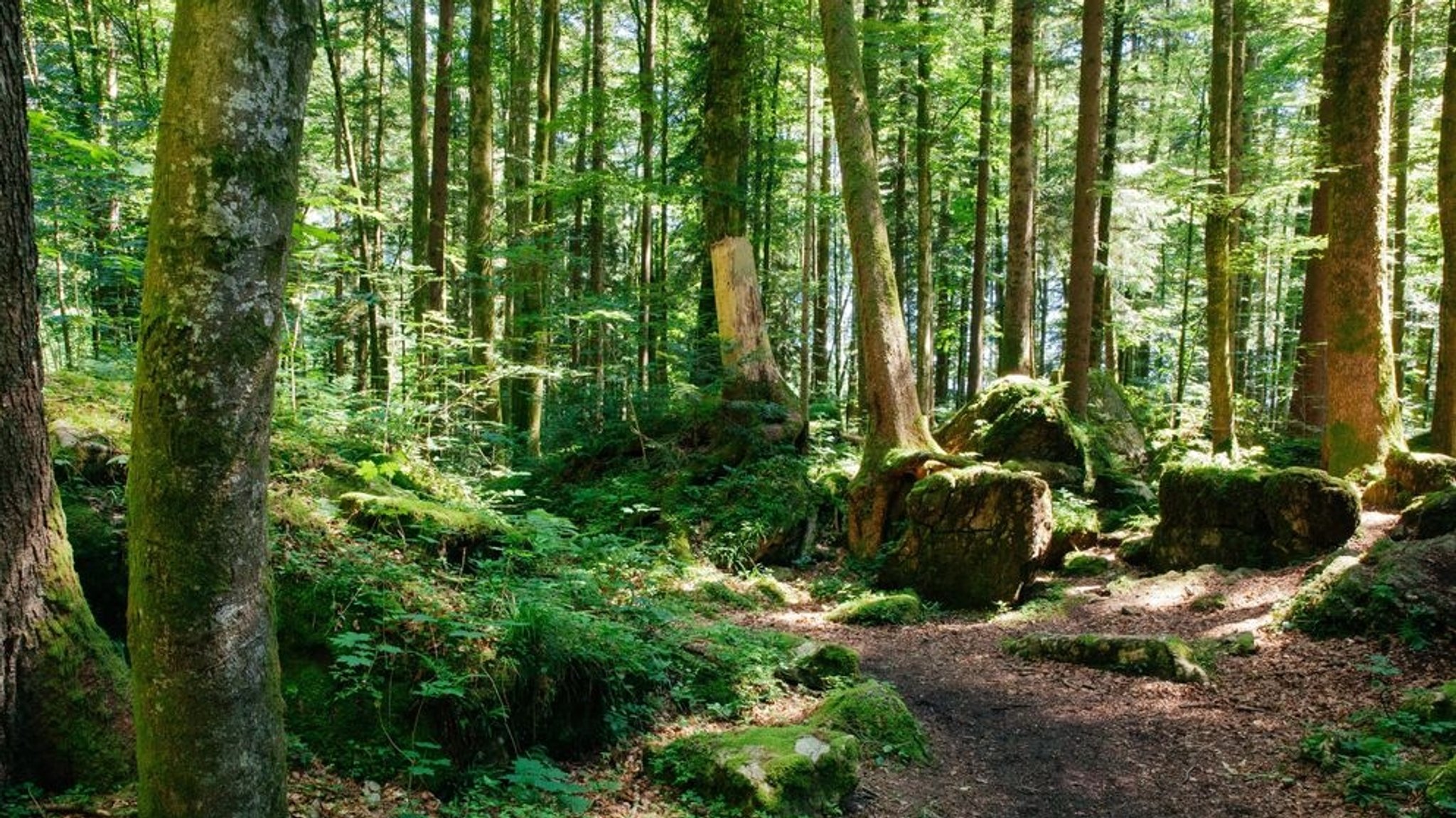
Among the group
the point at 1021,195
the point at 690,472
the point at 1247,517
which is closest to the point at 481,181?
the point at 690,472

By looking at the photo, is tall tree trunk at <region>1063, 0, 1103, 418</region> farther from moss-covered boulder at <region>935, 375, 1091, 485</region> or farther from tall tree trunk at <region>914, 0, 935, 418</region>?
tall tree trunk at <region>914, 0, 935, 418</region>

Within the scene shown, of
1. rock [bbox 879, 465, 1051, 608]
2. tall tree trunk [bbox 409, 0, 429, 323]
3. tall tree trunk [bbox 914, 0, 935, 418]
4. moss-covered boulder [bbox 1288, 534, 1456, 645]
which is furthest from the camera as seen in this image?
tall tree trunk [bbox 914, 0, 935, 418]

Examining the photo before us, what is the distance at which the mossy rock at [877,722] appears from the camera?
5.28m

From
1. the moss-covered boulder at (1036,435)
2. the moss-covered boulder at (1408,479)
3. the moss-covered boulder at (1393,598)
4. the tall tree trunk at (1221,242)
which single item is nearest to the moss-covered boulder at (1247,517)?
the moss-covered boulder at (1408,479)

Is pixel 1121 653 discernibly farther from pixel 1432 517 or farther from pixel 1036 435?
pixel 1036 435

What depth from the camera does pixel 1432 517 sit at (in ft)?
23.0

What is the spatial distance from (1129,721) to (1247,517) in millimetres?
4727

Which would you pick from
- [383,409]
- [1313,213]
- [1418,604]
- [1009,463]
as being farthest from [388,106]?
[1418,604]

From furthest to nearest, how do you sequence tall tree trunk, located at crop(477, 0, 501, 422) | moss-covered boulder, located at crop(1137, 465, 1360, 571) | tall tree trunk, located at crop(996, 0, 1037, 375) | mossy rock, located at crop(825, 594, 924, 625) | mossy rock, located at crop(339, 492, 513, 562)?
tall tree trunk, located at crop(996, 0, 1037, 375) → tall tree trunk, located at crop(477, 0, 501, 422) → mossy rock, located at crop(825, 594, 924, 625) → moss-covered boulder, located at crop(1137, 465, 1360, 571) → mossy rock, located at crop(339, 492, 513, 562)

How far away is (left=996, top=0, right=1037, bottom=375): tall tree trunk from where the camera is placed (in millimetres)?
13531

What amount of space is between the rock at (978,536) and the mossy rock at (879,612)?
1.95ft

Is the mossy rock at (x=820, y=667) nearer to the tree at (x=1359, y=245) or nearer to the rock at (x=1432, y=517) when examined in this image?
the rock at (x=1432, y=517)

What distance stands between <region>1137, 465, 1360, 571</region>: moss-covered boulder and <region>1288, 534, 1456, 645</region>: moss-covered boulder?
1.61 meters

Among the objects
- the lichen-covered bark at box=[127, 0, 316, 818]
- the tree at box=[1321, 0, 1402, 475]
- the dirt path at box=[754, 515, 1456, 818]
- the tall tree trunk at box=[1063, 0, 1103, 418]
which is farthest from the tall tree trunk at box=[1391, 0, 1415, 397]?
the lichen-covered bark at box=[127, 0, 316, 818]
